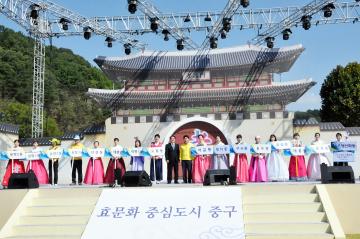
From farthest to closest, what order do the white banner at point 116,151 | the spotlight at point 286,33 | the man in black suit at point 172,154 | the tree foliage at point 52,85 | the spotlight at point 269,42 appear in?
the tree foliage at point 52,85 → the spotlight at point 269,42 → the spotlight at point 286,33 → the white banner at point 116,151 → the man in black suit at point 172,154

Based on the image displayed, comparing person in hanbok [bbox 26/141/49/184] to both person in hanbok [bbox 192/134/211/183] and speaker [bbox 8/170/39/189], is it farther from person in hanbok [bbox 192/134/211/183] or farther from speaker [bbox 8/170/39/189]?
person in hanbok [bbox 192/134/211/183]

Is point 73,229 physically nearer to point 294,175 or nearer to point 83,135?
point 294,175

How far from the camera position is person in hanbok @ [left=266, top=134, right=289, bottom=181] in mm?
10094

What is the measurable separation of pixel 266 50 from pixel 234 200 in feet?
41.4

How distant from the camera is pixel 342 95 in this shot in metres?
24.2

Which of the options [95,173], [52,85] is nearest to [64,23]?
[95,173]

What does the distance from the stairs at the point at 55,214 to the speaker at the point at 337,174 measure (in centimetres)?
393

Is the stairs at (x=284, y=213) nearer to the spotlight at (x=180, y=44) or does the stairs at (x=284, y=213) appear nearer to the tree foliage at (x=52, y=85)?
the spotlight at (x=180, y=44)

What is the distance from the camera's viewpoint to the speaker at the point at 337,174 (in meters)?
7.64

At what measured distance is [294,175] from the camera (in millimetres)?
10125

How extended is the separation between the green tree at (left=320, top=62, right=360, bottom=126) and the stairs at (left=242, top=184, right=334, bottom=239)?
1772 centimetres

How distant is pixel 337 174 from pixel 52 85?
123ft

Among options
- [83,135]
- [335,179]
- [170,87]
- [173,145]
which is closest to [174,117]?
[170,87]

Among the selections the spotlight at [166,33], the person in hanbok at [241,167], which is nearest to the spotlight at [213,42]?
the spotlight at [166,33]
